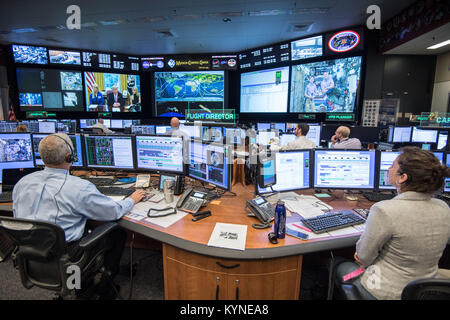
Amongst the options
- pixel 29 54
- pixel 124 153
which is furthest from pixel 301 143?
pixel 29 54

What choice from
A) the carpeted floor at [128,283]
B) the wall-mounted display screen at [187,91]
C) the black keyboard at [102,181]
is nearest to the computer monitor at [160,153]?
the black keyboard at [102,181]

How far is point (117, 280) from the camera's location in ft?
6.90

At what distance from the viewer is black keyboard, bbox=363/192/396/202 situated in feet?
6.43

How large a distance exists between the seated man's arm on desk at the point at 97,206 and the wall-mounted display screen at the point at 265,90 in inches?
231

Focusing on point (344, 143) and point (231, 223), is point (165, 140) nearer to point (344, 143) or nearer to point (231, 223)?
point (231, 223)

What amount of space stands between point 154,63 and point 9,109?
14.4 ft

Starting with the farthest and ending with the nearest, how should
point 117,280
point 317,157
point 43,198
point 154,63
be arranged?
point 154,63, point 117,280, point 317,157, point 43,198

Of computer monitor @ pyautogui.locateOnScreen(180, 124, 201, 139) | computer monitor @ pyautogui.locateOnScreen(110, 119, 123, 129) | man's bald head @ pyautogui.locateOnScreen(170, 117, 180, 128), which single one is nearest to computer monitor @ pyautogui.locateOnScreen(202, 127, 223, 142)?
computer monitor @ pyautogui.locateOnScreen(180, 124, 201, 139)

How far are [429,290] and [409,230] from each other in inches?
9.5

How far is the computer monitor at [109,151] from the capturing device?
2254 millimetres

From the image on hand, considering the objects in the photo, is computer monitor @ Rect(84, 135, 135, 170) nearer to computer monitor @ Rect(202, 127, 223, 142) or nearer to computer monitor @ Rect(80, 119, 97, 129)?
computer monitor @ Rect(202, 127, 223, 142)

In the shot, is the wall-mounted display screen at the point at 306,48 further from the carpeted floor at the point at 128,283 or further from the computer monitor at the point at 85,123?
the computer monitor at the point at 85,123
